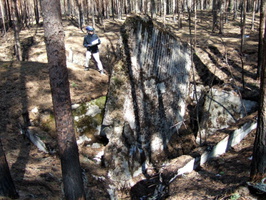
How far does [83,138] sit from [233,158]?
4275mm

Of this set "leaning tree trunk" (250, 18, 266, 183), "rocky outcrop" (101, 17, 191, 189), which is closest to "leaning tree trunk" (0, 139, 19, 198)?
"rocky outcrop" (101, 17, 191, 189)

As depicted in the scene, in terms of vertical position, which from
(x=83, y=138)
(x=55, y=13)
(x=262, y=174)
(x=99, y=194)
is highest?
(x=55, y=13)

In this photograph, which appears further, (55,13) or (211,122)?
(211,122)

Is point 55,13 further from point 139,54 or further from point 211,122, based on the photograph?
point 211,122

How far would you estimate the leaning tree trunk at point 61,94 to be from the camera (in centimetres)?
388

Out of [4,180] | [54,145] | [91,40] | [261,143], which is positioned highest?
[91,40]

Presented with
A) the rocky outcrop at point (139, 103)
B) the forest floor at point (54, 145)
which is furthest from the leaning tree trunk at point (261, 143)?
the rocky outcrop at point (139, 103)

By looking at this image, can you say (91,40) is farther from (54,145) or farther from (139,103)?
(54,145)

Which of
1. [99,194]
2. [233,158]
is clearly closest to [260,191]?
[233,158]

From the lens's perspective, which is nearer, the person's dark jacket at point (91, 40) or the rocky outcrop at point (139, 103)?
the rocky outcrop at point (139, 103)

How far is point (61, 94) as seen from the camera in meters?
4.05

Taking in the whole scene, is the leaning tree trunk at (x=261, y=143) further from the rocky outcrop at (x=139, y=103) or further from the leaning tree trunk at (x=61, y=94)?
the rocky outcrop at (x=139, y=103)

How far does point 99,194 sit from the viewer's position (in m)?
A: 5.79

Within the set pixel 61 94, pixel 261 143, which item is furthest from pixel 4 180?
pixel 261 143
